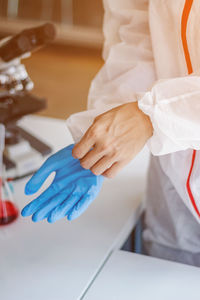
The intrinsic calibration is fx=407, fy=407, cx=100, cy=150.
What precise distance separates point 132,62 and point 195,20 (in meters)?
0.23

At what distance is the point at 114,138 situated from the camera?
2.52 ft

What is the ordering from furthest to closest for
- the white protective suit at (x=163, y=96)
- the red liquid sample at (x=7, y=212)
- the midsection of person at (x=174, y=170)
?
the red liquid sample at (x=7, y=212)
the midsection of person at (x=174, y=170)
the white protective suit at (x=163, y=96)

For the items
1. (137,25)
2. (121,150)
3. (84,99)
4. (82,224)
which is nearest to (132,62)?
(137,25)

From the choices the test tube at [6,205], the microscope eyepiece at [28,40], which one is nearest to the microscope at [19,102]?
the microscope eyepiece at [28,40]

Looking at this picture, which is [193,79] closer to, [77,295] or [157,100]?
[157,100]

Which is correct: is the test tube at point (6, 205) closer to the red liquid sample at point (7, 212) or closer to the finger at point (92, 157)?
the red liquid sample at point (7, 212)

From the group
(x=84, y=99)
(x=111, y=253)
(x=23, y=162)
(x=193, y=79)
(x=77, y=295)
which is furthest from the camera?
(x=84, y=99)

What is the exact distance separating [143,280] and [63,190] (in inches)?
10.5

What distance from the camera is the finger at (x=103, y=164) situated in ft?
2.57

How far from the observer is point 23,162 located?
131 cm

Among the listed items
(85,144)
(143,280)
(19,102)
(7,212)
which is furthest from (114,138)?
(19,102)

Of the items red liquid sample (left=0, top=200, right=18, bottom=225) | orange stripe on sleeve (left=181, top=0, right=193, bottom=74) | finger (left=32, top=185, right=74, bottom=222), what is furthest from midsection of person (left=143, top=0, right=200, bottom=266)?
red liquid sample (left=0, top=200, right=18, bottom=225)

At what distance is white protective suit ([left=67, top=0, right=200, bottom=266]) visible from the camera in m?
0.74

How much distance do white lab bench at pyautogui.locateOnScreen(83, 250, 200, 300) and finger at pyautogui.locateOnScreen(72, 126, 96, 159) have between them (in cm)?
30
